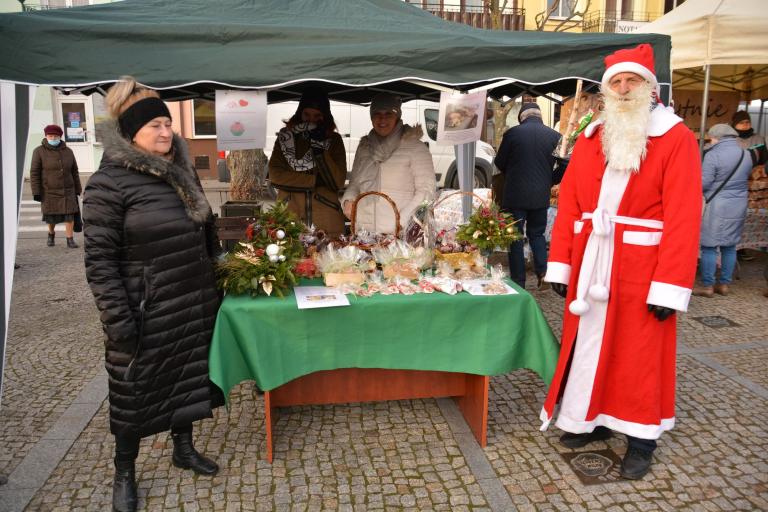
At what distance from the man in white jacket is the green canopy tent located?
0.74 meters

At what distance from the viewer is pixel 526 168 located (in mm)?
5926

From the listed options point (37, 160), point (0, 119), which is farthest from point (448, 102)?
point (37, 160)

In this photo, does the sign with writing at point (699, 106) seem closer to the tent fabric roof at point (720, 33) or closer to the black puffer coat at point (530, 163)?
the tent fabric roof at point (720, 33)

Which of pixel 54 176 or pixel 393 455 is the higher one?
pixel 54 176

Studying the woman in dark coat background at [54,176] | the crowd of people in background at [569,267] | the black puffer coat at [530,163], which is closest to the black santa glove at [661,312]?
the crowd of people in background at [569,267]

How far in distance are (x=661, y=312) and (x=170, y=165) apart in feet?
7.83

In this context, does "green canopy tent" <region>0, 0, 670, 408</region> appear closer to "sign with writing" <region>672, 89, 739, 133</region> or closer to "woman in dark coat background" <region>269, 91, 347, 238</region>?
"woman in dark coat background" <region>269, 91, 347, 238</region>

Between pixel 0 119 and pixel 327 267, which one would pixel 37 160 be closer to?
pixel 0 119

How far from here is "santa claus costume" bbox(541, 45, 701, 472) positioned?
9.11 feet

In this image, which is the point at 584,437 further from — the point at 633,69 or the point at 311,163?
the point at 311,163

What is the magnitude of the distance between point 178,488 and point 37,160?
7261 mm

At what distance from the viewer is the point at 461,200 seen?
4.36 m

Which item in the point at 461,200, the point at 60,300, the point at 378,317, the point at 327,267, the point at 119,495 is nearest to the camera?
the point at 119,495

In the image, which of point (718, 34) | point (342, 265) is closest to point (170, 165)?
point (342, 265)
